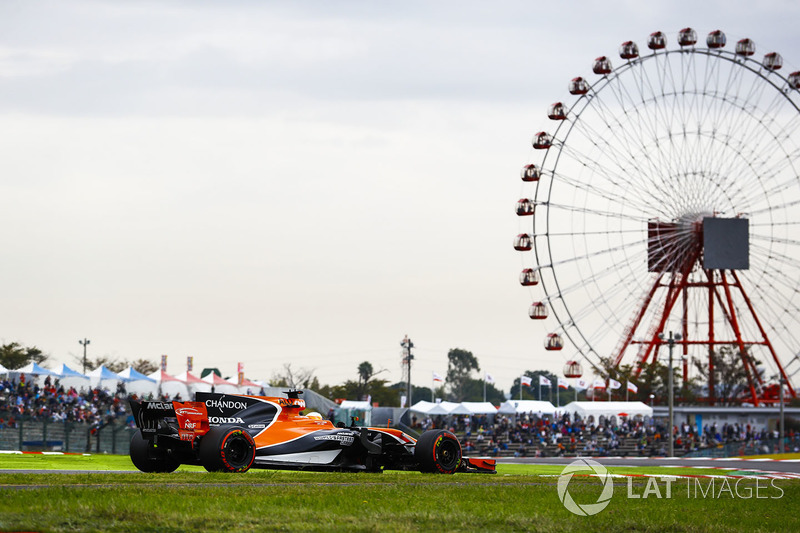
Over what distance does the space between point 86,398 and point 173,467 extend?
117 feet

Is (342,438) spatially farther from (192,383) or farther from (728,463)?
(192,383)

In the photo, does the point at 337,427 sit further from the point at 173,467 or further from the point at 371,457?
the point at 173,467

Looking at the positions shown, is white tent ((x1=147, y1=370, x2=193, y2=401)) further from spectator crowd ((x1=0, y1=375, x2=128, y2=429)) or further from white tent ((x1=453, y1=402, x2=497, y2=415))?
white tent ((x1=453, y1=402, x2=497, y2=415))

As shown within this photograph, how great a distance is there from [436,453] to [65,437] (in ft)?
77.7

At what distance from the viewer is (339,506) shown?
12484 mm

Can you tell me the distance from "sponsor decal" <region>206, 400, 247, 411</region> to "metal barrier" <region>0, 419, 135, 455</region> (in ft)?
72.6

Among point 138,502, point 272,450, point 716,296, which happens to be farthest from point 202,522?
point 716,296

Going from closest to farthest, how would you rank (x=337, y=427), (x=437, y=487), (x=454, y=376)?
(x=437, y=487)
(x=337, y=427)
(x=454, y=376)

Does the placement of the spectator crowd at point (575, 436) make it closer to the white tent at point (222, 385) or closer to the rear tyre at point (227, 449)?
the white tent at point (222, 385)

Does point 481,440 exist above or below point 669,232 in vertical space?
below

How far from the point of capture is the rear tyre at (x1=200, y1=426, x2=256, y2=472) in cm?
1694

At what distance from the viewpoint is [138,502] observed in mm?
11875

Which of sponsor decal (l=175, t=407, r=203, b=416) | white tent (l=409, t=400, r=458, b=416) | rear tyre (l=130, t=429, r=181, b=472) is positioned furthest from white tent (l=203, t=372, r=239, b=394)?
sponsor decal (l=175, t=407, r=203, b=416)

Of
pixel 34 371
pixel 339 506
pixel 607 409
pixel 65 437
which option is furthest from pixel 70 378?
pixel 339 506
